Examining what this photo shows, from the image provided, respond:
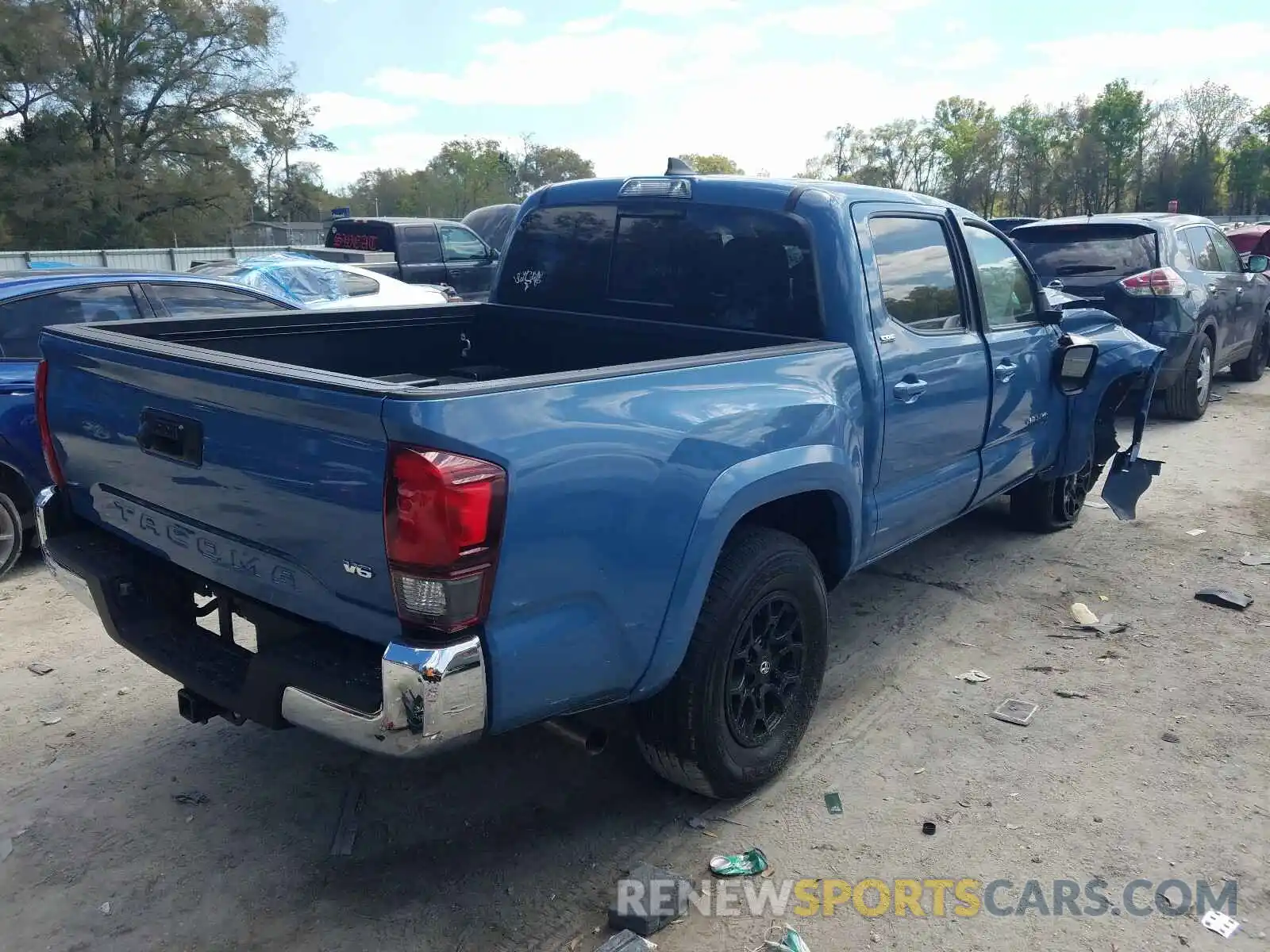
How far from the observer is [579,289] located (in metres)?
4.45

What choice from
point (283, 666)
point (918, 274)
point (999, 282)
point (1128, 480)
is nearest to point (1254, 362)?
point (1128, 480)

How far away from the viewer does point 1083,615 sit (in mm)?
5035

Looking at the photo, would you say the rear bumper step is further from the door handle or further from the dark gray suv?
the dark gray suv

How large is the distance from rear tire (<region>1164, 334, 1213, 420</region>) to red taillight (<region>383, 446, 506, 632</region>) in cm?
869

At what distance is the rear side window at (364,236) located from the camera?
52.1 ft

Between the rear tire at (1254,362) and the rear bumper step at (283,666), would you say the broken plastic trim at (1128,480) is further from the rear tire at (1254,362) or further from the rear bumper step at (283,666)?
the rear tire at (1254,362)

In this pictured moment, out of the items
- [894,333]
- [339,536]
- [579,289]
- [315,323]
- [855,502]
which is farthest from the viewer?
[579,289]

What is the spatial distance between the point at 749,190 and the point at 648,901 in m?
2.56

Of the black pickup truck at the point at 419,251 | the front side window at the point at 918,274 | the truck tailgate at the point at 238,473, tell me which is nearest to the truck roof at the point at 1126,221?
the front side window at the point at 918,274

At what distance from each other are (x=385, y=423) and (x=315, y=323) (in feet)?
6.88

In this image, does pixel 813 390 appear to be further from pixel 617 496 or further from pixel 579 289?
pixel 579 289

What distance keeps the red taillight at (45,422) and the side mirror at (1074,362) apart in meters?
4.61

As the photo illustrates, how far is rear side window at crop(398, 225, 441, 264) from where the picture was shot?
15.8m

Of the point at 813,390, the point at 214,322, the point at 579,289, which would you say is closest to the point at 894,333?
the point at 813,390
